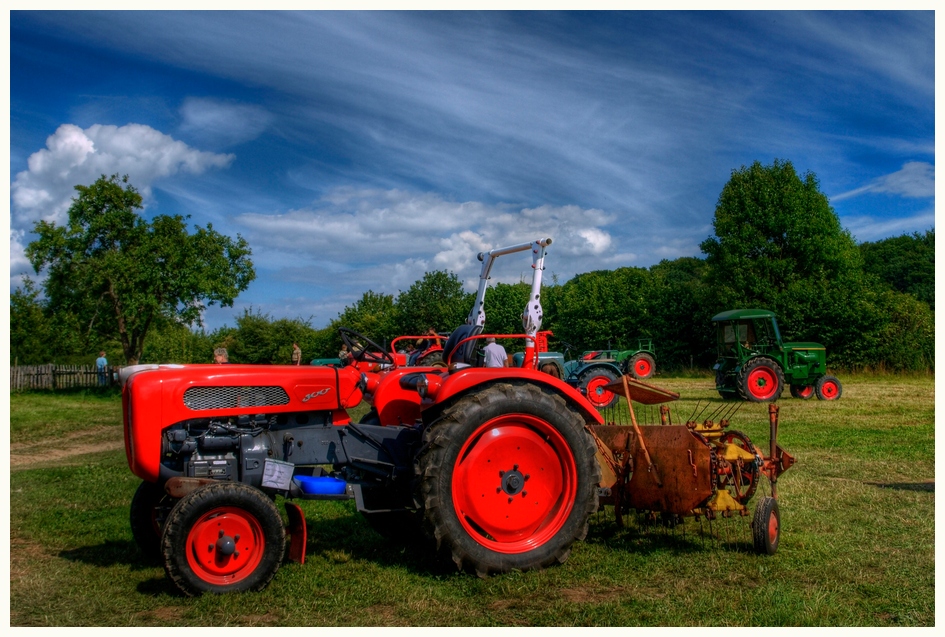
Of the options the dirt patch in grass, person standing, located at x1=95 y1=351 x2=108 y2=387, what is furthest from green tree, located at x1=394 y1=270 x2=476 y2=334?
the dirt patch in grass

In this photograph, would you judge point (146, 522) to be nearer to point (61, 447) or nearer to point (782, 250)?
point (61, 447)

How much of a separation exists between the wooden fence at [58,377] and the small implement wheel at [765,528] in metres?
23.4

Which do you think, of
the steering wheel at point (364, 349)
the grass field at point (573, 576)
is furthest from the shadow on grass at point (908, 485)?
the steering wheel at point (364, 349)

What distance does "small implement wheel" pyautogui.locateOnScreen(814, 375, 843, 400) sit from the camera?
1633cm

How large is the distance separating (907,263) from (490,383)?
146 feet

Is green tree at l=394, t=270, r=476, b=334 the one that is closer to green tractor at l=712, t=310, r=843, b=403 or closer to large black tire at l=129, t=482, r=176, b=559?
green tractor at l=712, t=310, r=843, b=403

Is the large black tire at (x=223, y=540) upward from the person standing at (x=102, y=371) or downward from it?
downward

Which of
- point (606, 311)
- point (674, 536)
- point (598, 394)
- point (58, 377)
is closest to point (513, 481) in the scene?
point (674, 536)

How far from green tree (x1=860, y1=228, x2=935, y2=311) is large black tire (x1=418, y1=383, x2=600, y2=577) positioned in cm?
3873

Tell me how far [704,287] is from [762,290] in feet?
9.71

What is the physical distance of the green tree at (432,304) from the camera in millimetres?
27391

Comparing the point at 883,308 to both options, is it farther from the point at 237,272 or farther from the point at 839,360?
the point at 237,272

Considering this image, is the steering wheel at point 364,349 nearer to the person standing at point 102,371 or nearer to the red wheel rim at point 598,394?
the red wheel rim at point 598,394

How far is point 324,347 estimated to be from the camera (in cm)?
2944
